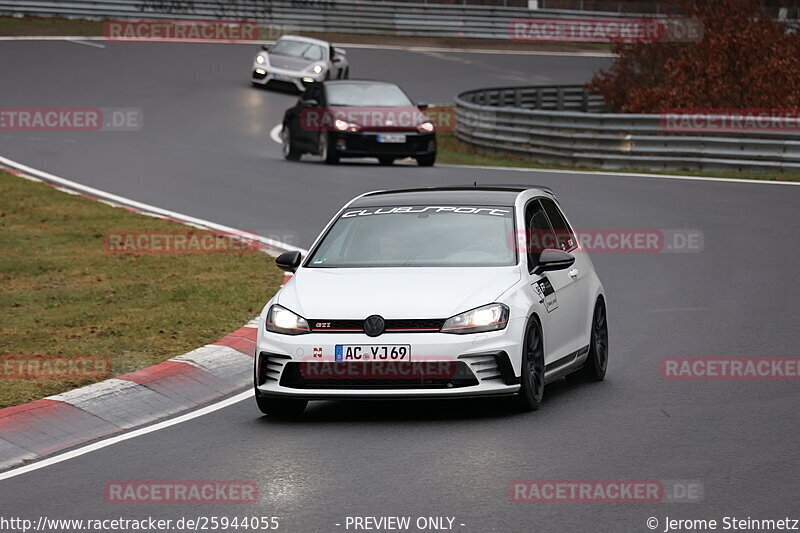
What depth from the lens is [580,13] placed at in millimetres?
65812

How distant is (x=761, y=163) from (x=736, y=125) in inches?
32.1

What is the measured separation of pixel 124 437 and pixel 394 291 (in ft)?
6.15

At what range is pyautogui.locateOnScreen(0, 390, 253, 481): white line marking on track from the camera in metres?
8.23

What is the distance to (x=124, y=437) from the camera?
29.7ft

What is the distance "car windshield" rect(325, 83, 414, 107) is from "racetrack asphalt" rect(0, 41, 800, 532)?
106 inches

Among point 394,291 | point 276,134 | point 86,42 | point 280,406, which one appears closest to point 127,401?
point 280,406

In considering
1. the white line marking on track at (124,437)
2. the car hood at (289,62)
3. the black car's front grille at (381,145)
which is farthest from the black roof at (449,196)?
the car hood at (289,62)


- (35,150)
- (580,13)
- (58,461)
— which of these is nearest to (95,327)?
(58,461)

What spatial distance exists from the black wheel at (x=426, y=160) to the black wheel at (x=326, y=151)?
1514 mm

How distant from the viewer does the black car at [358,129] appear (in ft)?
88.9

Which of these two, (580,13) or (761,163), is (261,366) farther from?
(580,13)

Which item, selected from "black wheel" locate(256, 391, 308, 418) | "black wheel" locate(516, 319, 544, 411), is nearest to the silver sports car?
"black wheel" locate(256, 391, 308, 418)

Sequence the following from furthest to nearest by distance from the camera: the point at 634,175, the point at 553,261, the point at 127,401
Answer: the point at 634,175 → the point at 553,261 → the point at 127,401

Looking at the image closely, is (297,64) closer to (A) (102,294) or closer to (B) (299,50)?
(B) (299,50)
